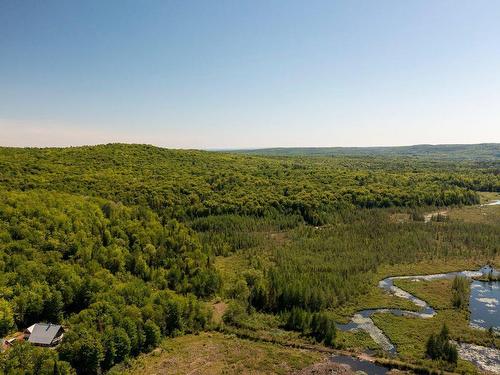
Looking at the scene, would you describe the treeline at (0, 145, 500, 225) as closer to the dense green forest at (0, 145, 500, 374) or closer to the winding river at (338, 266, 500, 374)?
the dense green forest at (0, 145, 500, 374)

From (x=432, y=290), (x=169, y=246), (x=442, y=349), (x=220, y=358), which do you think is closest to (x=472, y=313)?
(x=432, y=290)

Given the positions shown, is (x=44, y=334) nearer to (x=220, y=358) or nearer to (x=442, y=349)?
(x=220, y=358)

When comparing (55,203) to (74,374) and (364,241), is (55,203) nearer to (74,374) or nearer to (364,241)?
(74,374)

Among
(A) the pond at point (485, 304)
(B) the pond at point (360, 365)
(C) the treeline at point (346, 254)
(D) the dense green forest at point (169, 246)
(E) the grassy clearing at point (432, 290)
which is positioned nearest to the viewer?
(B) the pond at point (360, 365)

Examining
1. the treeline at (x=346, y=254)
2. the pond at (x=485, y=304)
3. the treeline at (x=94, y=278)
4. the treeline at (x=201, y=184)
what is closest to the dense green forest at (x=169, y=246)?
the treeline at (x=94, y=278)

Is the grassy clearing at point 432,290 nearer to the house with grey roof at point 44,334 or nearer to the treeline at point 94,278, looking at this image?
the treeline at point 94,278

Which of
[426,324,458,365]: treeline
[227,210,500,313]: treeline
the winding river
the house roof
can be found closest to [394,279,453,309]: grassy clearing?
the winding river

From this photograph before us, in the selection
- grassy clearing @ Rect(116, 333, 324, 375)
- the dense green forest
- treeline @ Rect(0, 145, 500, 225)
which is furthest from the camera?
treeline @ Rect(0, 145, 500, 225)
